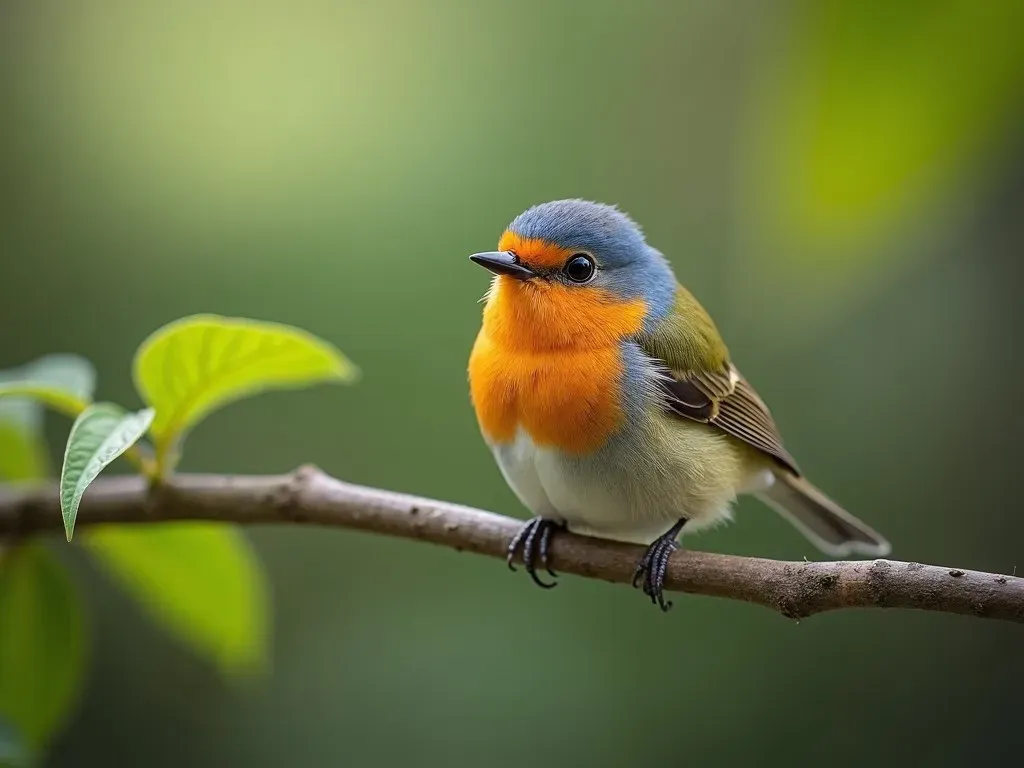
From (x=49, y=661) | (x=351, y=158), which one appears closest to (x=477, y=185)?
(x=351, y=158)

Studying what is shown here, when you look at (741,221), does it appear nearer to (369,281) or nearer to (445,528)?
(445,528)

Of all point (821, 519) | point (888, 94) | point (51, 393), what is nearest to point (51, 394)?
point (51, 393)

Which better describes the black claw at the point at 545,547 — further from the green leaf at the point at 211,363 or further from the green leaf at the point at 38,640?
the green leaf at the point at 38,640

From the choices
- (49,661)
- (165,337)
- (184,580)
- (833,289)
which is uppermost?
(833,289)

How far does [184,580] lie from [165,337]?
30.3 inches

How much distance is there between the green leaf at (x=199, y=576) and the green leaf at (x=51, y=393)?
31 cm

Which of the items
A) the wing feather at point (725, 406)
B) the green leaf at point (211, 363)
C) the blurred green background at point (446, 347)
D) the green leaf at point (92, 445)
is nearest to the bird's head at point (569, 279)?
the wing feather at point (725, 406)

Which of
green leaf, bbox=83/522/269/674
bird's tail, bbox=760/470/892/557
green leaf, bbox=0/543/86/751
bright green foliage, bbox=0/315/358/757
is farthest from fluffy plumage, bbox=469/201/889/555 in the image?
green leaf, bbox=0/543/86/751

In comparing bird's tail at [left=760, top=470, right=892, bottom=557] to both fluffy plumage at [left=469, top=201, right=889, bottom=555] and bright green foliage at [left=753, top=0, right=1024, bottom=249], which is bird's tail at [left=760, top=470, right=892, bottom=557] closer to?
fluffy plumage at [left=469, top=201, right=889, bottom=555]

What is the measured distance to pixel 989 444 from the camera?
414 cm

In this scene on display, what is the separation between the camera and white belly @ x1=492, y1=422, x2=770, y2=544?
2.40 m

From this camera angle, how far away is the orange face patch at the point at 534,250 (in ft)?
8.43

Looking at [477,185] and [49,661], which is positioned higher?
[477,185]

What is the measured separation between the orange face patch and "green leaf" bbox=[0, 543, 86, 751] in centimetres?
129
